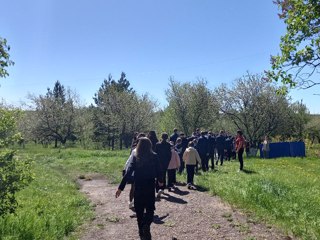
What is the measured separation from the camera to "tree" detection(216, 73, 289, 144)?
40.4 metres

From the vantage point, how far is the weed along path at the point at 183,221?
783 cm

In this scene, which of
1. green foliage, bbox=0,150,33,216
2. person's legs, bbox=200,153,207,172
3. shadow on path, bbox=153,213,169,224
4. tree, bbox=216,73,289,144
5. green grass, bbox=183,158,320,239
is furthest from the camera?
tree, bbox=216,73,289,144

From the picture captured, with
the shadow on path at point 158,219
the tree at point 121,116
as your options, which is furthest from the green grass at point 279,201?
the tree at point 121,116

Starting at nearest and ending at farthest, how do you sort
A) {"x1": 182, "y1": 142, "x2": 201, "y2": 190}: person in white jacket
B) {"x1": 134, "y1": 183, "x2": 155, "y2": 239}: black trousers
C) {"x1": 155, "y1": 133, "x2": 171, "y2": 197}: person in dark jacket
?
{"x1": 134, "y1": 183, "x2": 155, "y2": 239}: black trousers → {"x1": 155, "y1": 133, "x2": 171, "y2": 197}: person in dark jacket → {"x1": 182, "y1": 142, "x2": 201, "y2": 190}: person in white jacket

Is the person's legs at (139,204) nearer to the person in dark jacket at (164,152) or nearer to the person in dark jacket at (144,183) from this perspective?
the person in dark jacket at (144,183)

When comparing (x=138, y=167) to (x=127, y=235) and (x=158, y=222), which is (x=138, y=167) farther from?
(x=158, y=222)

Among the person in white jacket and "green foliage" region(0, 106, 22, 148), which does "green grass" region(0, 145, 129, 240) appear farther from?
the person in white jacket

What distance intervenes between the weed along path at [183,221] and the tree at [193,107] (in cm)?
3314

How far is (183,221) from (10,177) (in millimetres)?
4280

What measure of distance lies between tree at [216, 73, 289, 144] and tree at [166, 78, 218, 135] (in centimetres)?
287

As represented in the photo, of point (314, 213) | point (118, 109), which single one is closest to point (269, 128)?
point (118, 109)

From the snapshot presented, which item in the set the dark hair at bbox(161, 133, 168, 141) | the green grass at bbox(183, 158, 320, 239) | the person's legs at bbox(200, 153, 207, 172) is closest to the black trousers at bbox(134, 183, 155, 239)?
the green grass at bbox(183, 158, 320, 239)

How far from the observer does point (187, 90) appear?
4628cm

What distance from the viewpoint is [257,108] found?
4053cm
